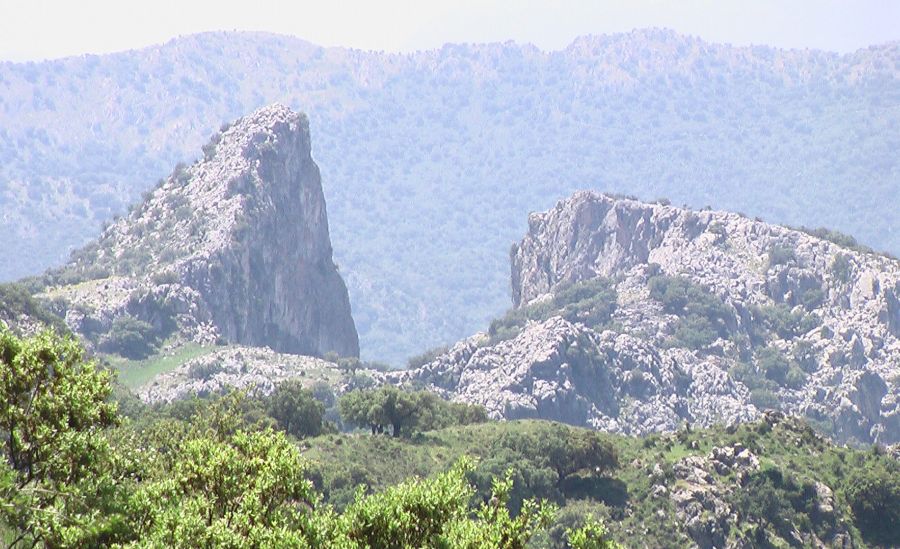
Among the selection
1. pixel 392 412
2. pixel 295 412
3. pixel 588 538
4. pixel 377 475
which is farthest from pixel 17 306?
pixel 588 538

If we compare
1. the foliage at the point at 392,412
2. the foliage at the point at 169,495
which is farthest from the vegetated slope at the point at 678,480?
the foliage at the point at 169,495

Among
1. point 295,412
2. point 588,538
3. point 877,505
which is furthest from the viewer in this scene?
point 295,412

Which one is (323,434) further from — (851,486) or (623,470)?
(851,486)

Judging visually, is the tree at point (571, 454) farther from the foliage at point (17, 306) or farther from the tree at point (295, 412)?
the foliage at point (17, 306)

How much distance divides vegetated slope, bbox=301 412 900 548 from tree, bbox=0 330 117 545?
72437 millimetres

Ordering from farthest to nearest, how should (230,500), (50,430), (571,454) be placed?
(571,454), (230,500), (50,430)

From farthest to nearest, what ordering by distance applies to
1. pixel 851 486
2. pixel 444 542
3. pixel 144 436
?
pixel 851 486 < pixel 144 436 < pixel 444 542

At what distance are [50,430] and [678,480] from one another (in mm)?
100294

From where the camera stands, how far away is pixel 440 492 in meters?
43.5

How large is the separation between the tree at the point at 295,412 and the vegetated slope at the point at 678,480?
6128 mm

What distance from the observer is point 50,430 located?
44.4m

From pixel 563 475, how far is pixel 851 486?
27.5 m

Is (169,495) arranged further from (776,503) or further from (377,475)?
(776,503)

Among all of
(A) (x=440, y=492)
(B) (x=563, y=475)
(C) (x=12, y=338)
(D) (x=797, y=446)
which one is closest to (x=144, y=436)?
A: (C) (x=12, y=338)
